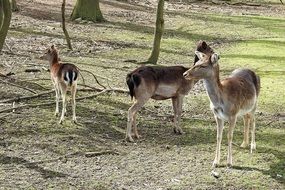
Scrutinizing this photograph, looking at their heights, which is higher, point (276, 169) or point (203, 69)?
point (203, 69)

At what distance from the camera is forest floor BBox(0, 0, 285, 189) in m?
7.17

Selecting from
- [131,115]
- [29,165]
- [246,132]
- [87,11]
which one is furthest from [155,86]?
[87,11]

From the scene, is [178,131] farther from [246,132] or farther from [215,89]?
[215,89]

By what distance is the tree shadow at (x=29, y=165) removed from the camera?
7.10 metres

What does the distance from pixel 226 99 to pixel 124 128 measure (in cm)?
233

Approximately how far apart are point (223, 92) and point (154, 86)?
1.56m

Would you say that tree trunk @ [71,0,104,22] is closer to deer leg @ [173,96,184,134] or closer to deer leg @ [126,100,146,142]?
deer leg @ [173,96,184,134]

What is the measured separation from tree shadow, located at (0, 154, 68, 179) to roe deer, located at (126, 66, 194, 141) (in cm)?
166

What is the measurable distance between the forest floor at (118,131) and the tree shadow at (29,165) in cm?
1

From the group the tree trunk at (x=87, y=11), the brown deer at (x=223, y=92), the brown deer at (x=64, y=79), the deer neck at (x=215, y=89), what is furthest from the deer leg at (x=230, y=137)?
the tree trunk at (x=87, y=11)

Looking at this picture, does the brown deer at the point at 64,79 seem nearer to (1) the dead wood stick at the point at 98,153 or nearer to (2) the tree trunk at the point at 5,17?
(1) the dead wood stick at the point at 98,153

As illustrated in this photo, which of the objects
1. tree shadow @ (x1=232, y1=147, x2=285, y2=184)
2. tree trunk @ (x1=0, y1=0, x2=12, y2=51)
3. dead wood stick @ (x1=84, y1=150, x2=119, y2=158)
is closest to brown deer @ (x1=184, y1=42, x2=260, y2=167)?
tree shadow @ (x1=232, y1=147, x2=285, y2=184)

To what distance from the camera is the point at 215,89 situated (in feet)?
24.1

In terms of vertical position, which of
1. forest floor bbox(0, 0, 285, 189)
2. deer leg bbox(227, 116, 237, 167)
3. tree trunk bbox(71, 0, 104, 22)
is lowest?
tree trunk bbox(71, 0, 104, 22)
